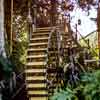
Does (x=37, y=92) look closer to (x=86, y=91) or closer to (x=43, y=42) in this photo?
(x=43, y=42)

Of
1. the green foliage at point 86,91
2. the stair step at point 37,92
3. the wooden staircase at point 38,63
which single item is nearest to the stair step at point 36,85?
the wooden staircase at point 38,63

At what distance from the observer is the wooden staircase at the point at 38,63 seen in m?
8.32

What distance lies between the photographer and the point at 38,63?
8.77 m

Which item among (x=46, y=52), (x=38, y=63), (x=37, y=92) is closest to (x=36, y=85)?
(x=37, y=92)

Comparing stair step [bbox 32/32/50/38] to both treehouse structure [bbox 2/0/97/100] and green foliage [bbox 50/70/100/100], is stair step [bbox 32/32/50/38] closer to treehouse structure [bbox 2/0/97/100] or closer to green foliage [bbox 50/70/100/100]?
treehouse structure [bbox 2/0/97/100]

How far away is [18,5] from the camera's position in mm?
10852

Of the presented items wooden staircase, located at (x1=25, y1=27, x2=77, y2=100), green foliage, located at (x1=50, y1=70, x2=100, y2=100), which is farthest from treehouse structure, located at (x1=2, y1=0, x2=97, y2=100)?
green foliage, located at (x1=50, y1=70, x2=100, y2=100)

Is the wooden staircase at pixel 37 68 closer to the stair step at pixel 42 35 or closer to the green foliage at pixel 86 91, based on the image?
the stair step at pixel 42 35

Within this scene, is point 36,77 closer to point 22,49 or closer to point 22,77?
point 22,77

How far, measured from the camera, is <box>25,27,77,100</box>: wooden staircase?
8316 mm

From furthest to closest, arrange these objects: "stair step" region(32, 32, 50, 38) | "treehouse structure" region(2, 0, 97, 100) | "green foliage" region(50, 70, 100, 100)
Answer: "stair step" region(32, 32, 50, 38) → "treehouse structure" region(2, 0, 97, 100) → "green foliage" region(50, 70, 100, 100)

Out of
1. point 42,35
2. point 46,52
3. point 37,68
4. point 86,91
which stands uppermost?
point 42,35

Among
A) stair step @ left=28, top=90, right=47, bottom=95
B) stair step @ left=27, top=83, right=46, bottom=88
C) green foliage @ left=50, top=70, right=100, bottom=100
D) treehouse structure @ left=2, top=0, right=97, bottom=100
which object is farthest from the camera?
treehouse structure @ left=2, top=0, right=97, bottom=100

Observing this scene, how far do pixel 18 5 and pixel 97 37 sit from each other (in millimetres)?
2452
